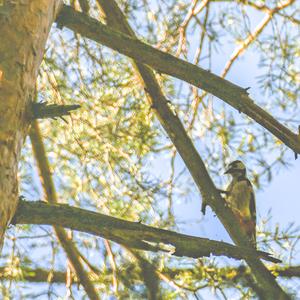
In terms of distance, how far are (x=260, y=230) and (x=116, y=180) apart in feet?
3.26

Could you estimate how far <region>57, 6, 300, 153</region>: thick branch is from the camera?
99.5 inches

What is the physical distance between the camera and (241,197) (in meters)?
5.30

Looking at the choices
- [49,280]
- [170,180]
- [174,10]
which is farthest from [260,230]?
[174,10]

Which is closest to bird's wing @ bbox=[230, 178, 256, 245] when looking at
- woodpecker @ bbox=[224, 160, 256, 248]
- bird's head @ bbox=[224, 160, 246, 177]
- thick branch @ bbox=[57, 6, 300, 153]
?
woodpecker @ bbox=[224, 160, 256, 248]

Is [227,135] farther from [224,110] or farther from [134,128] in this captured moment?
[134,128]

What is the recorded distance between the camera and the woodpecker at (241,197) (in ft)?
16.9

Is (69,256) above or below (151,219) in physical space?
below

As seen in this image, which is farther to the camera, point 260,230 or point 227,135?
point 227,135

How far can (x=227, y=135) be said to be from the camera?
4246mm

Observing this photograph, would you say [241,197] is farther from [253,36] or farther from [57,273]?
[57,273]

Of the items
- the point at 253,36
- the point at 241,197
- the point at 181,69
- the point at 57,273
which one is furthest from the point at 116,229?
the point at 241,197

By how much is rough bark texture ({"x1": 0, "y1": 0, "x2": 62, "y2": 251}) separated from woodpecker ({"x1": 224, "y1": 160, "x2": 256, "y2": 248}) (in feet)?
9.70

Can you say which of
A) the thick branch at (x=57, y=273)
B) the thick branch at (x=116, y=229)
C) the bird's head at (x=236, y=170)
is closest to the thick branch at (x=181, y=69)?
the thick branch at (x=116, y=229)

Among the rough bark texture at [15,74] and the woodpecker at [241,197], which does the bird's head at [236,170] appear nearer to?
the woodpecker at [241,197]
